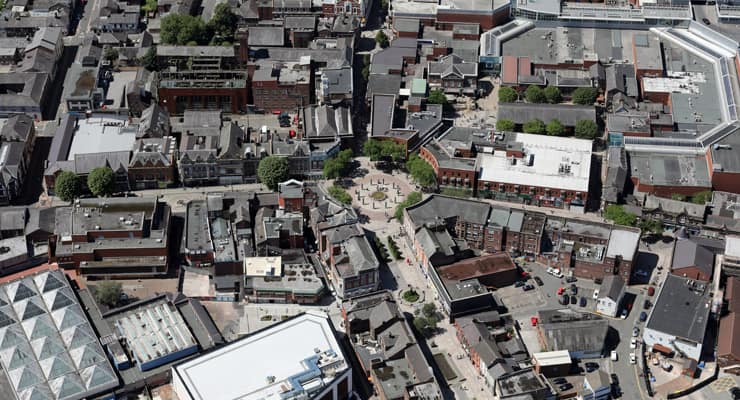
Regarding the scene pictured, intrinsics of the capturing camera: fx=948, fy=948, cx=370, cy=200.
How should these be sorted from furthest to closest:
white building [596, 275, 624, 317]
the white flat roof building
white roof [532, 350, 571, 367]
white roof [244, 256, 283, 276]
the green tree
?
white roof [244, 256, 283, 276], white building [596, 275, 624, 317], the green tree, white roof [532, 350, 571, 367], the white flat roof building

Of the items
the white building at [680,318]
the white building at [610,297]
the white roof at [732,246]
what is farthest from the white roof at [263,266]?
the white roof at [732,246]

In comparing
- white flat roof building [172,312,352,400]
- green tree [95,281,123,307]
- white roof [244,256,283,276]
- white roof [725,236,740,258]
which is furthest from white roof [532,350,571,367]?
green tree [95,281,123,307]

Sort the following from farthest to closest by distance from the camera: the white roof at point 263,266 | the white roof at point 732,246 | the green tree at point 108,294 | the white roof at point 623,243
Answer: the white roof at point 623,243 < the white roof at point 732,246 < the white roof at point 263,266 < the green tree at point 108,294

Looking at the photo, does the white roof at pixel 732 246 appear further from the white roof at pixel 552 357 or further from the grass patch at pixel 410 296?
Result: the grass patch at pixel 410 296

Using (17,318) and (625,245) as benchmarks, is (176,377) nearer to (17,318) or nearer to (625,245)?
(17,318)

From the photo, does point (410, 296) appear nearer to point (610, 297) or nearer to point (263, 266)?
point (263, 266)

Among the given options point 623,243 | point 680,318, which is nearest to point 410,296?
point 623,243

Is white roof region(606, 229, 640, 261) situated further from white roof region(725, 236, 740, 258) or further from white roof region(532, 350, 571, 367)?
white roof region(532, 350, 571, 367)
